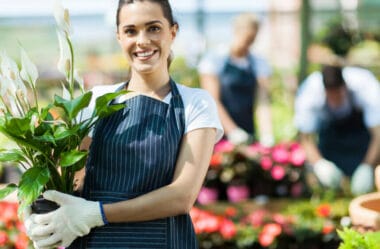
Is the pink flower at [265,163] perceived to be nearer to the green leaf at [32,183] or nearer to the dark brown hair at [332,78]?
the dark brown hair at [332,78]

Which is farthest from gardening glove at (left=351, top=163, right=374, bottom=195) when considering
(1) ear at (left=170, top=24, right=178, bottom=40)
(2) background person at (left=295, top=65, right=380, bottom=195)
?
(1) ear at (left=170, top=24, right=178, bottom=40)

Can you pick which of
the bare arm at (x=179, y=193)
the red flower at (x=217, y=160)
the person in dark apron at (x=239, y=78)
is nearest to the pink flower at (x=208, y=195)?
the red flower at (x=217, y=160)

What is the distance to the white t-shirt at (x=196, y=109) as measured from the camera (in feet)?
7.48

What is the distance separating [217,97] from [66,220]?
4076mm

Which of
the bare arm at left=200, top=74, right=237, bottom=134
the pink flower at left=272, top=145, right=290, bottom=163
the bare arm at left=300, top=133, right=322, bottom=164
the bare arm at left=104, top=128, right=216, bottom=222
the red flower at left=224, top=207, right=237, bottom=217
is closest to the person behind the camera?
the bare arm at left=104, top=128, right=216, bottom=222

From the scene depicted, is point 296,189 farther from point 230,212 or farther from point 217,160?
point 230,212

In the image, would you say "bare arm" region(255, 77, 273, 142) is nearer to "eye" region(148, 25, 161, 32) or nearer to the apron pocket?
"eye" region(148, 25, 161, 32)

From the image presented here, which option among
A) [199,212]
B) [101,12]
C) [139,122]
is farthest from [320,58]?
[139,122]

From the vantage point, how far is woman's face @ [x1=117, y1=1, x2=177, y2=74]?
230cm

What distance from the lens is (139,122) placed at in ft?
7.53

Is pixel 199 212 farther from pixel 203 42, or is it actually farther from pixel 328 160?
pixel 203 42

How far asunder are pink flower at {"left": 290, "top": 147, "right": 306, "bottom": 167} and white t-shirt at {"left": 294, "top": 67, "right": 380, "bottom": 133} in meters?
0.37

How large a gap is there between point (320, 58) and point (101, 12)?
2.46 m

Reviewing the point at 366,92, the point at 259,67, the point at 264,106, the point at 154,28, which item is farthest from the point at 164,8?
the point at 264,106
